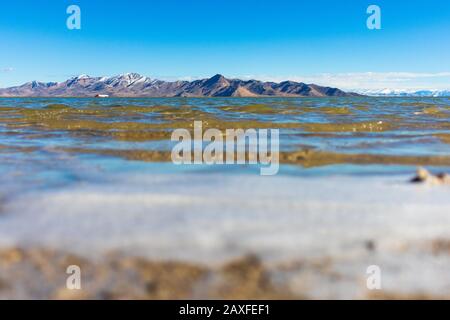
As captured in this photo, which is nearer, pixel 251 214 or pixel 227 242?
pixel 227 242

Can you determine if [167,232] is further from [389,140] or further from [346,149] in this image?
[389,140]

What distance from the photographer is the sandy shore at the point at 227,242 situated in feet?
8.92

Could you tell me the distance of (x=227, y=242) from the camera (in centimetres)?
323

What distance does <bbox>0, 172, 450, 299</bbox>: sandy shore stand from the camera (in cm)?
272

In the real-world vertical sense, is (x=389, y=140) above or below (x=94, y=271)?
above

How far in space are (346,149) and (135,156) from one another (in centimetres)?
422

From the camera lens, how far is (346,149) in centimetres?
767

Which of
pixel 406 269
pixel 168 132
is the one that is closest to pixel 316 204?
pixel 406 269

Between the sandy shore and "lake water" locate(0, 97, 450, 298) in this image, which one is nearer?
the sandy shore

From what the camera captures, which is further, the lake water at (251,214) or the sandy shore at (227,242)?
the lake water at (251,214)

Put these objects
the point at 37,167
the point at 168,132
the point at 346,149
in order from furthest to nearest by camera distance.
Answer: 1. the point at 168,132
2. the point at 346,149
3. the point at 37,167

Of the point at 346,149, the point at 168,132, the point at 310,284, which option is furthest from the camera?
the point at 168,132

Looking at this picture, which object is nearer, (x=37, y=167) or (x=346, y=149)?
(x=37, y=167)
